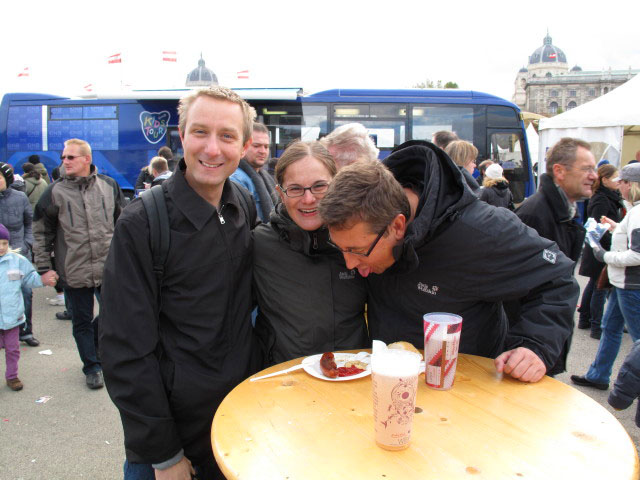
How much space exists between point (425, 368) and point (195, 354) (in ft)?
2.73

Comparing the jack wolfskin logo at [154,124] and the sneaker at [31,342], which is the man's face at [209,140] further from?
the jack wolfskin logo at [154,124]

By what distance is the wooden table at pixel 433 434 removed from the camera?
3.90ft

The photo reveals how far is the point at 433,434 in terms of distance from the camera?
4.41 ft

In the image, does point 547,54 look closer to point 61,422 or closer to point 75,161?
point 75,161

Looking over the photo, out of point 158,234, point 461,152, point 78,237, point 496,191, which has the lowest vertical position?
point 78,237

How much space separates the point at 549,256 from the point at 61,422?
11.6 feet

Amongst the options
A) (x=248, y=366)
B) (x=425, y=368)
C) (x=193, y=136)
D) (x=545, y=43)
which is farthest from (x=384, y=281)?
(x=545, y=43)

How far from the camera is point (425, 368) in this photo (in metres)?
1.63

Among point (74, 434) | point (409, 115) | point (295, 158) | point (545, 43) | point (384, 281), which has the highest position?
point (545, 43)

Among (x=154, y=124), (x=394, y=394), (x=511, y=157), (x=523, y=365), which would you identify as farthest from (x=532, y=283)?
(x=154, y=124)

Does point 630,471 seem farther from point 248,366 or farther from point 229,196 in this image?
point 229,196

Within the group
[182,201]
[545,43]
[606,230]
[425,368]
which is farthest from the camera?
[545,43]

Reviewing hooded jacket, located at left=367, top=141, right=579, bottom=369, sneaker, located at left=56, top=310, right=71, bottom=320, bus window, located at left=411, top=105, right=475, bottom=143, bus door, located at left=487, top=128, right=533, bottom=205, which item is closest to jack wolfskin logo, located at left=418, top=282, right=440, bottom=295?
hooded jacket, located at left=367, top=141, right=579, bottom=369

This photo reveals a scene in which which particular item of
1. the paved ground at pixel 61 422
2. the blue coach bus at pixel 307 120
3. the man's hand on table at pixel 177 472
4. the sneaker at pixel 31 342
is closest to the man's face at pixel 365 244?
the man's hand on table at pixel 177 472
